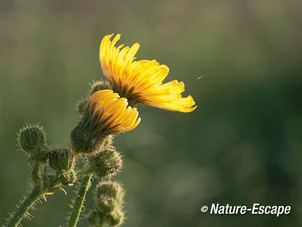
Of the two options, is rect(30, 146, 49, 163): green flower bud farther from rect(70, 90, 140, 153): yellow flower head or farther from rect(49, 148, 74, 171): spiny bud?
rect(70, 90, 140, 153): yellow flower head

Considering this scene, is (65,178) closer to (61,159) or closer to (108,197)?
(61,159)

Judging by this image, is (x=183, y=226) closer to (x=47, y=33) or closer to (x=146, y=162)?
(x=146, y=162)

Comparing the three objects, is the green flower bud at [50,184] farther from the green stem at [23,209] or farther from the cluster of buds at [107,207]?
the cluster of buds at [107,207]

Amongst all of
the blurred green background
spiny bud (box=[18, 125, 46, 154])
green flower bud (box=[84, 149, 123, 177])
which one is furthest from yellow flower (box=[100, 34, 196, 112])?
the blurred green background

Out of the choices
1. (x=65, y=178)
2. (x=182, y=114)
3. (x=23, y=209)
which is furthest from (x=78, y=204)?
(x=182, y=114)

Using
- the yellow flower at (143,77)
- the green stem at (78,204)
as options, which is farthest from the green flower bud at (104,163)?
the yellow flower at (143,77)

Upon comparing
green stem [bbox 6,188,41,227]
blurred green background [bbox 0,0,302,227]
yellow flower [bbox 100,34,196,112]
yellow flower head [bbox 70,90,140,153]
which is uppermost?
blurred green background [bbox 0,0,302,227]
